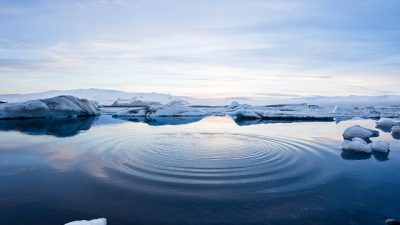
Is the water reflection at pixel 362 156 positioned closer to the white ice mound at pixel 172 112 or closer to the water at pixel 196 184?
the water at pixel 196 184

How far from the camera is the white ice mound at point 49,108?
1702 cm

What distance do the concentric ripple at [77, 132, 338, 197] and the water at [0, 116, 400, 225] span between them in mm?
19

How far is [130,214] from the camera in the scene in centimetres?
375

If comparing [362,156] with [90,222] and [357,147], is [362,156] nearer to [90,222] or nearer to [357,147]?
[357,147]

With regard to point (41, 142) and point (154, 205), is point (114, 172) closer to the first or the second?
point (154, 205)

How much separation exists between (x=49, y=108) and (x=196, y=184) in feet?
54.0

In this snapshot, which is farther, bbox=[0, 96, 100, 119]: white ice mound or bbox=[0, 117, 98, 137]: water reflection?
bbox=[0, 96, 100, 119]: white ice mound

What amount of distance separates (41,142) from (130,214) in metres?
6.50

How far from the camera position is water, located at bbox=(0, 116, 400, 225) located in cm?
376

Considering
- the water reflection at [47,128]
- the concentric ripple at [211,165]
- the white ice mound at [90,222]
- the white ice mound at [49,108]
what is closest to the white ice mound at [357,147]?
the concentric ripple at [211,165]

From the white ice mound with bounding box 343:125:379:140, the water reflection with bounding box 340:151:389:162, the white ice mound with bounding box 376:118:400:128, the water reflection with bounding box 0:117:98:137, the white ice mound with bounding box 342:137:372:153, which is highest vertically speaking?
the white ice mound with bounding box 376:118:400:128

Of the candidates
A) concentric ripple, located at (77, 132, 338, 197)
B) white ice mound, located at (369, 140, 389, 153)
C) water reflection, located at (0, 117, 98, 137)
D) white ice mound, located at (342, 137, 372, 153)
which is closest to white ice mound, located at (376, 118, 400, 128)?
white ice mound, located at (369, 140, 389, 153)

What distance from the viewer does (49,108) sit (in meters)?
18.5

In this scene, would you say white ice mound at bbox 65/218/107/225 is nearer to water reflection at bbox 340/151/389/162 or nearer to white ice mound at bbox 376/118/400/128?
water reflection at bbox 340/151/389/162
